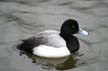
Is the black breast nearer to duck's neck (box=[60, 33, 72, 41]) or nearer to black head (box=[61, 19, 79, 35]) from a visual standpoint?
duck's neck (box=[60, 33, 72, 41])

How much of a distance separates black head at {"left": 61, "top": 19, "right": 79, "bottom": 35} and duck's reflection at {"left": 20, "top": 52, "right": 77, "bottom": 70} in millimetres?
538

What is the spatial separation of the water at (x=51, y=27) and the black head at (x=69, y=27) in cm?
41

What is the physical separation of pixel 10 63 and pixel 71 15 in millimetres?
2734

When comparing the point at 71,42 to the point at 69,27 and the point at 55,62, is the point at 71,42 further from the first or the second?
the point at 55,62

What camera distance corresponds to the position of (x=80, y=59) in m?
8.05

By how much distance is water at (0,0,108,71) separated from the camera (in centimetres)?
786

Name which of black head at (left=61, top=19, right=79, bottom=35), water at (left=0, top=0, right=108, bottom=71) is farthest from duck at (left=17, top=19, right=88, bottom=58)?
water at (left=0, top=0, right=108, bottom=71)

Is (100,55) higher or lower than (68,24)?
lower

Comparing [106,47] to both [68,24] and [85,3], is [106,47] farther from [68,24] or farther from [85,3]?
[85,3]

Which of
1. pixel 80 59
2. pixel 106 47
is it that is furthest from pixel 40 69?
pixel 106 47

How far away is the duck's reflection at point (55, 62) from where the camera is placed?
25.7 ft

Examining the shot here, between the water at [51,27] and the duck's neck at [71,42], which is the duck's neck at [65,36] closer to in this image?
the duck's neck at [71,42]

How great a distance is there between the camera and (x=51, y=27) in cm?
941

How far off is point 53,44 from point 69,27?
0.57 meters
